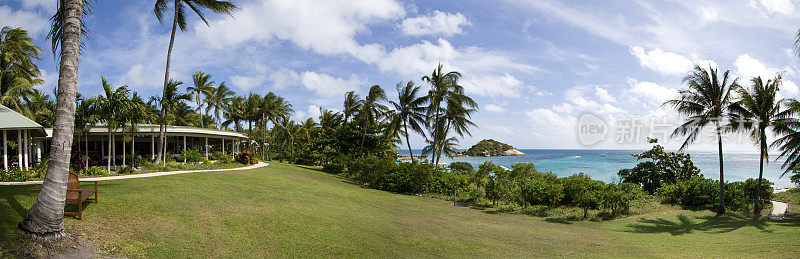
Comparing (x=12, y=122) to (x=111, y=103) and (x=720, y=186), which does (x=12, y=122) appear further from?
(x=720, y=186)

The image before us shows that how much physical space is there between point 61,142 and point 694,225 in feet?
54.0

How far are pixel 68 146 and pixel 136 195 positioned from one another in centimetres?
309

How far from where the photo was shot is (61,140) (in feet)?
18.8

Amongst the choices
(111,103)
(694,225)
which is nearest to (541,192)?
(694,225)

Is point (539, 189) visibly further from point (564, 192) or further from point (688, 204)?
point (688, 204)

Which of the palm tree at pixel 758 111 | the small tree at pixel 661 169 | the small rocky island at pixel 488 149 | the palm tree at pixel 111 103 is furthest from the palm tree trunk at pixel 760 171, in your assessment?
the small rocky island at pixel 488 149

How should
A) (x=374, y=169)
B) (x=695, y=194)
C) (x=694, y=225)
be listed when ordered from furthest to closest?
1. (x=374, y=169)
2. (x=695, y=194)
3. (x=694, y=225)

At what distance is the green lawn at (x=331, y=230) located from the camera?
6.11m

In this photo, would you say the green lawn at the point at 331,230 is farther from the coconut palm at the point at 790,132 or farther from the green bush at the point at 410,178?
the green bush at the point at 410,178

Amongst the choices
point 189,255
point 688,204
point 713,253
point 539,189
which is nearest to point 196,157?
point 189,255

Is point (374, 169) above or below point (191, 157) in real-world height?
below

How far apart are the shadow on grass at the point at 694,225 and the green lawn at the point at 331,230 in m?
0.04

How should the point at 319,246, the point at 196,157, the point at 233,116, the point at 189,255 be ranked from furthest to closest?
the point at 233,116
the point at 196,157
the point at 319,246
the point at 189,255

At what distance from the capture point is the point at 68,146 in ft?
19.2
